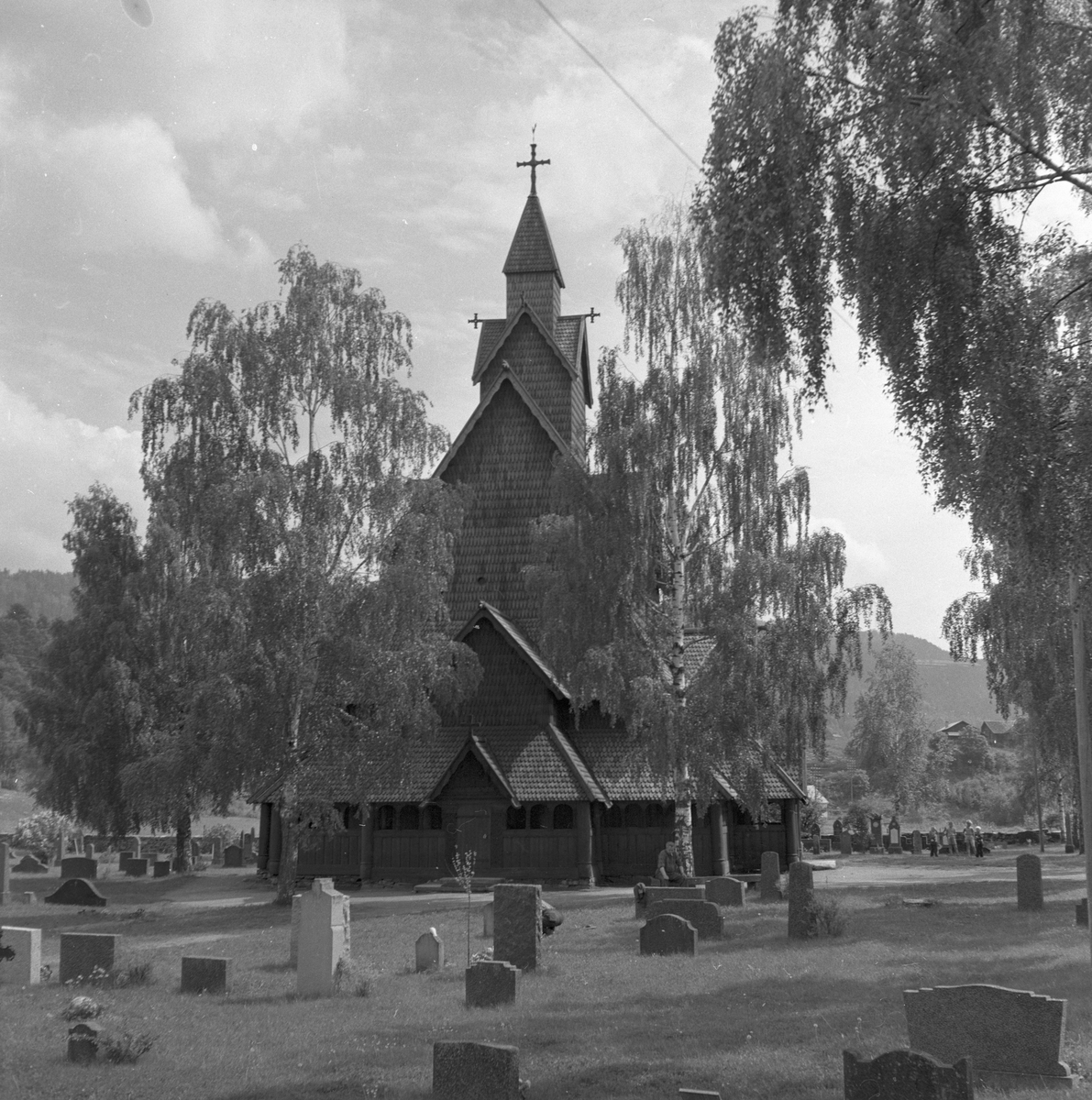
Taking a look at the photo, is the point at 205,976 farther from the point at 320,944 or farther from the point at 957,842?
the point at 957,842

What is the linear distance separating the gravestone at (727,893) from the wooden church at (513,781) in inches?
161

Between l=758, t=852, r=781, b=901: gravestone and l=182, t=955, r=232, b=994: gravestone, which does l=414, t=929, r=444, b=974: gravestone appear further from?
l=758, t=852, r=781, b=901: gravestone

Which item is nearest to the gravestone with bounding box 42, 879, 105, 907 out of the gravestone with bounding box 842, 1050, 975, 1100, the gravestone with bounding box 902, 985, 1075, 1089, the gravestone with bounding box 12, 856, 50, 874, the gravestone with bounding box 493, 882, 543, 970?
the gravestone with bounding box 493, 882, 543, 970

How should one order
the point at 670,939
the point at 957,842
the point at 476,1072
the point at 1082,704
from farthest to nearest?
the point at 957,842, the point at 670,939, the point at 1082,704, the point at 476,1072

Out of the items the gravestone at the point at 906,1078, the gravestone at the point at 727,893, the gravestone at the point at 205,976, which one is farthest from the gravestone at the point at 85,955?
the gravestone at the point at 727,893

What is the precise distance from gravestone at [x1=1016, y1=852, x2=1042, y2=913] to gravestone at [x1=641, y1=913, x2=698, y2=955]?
8.50 meters

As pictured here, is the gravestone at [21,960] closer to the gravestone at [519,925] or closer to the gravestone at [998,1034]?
the gravestone at [519,925]

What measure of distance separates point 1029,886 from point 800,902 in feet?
21.0

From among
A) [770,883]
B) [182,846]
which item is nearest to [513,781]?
[770,883]

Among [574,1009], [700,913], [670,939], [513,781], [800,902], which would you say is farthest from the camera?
[513,781]

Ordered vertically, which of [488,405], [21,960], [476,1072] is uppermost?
[488,405]

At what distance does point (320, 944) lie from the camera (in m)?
14.2

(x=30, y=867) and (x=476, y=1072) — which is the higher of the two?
(x=476, y=1072)

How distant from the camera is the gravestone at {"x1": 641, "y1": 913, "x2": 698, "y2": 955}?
1641 centimetres
